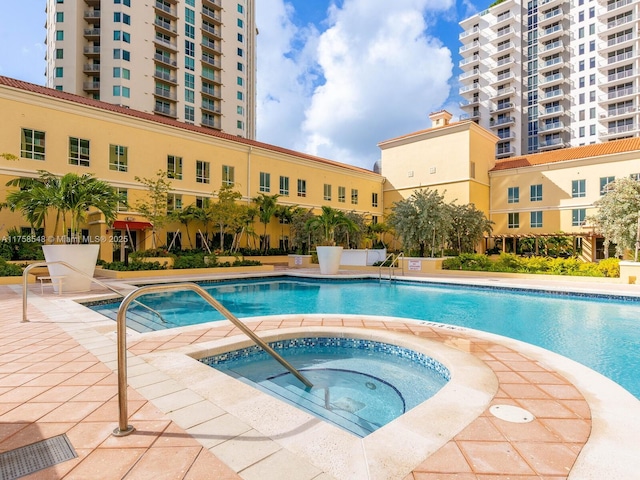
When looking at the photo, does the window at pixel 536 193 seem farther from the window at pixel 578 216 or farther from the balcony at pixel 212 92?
the balcony at pixel 212 92

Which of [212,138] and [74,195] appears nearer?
[74,195]

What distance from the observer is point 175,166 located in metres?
20.8

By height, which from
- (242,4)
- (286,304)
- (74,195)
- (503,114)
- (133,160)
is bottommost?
(286,304)

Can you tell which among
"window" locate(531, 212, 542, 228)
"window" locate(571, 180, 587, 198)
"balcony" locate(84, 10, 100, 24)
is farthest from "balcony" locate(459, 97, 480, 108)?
"balcony" locate(84, 10, 100, 24)

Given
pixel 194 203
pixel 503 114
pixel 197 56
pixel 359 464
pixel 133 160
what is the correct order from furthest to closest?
1. pixel 503 114
2. pixel 197 56
3. pixel 194 203
4. pixel 133 160
5. pixel 359 464

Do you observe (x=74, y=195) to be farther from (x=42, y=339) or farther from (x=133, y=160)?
(x=133, y=160)

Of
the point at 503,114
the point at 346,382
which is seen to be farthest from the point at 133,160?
the point at 503,114

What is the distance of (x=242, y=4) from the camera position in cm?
4153

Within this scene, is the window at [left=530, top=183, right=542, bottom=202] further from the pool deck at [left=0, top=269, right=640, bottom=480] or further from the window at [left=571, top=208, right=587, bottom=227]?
the pool deck at [left=0, top=269, right=640, bottom=480]

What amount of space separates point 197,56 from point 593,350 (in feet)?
137

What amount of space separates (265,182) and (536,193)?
1973 centimetres

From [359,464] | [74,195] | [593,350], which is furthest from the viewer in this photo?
[74,195]

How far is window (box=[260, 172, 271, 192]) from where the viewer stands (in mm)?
24261

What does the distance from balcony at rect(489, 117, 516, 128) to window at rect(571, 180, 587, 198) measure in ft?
88.7
